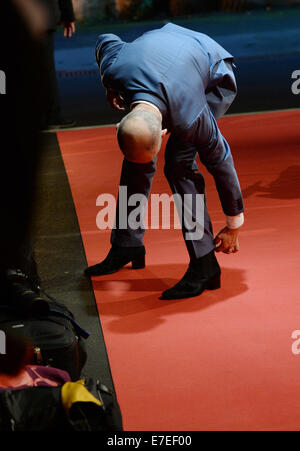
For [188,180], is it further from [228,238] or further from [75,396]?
[75,396]

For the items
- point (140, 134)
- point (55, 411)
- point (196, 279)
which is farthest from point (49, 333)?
point (196, 279)

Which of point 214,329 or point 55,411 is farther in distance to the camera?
point 214,329

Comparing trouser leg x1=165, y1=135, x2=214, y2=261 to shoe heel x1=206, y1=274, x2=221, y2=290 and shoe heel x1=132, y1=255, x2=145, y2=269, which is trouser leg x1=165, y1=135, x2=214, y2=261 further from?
shoe heel x1=132, y1=255, x2=145, y2=269

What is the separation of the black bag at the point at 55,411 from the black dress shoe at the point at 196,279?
1.06m

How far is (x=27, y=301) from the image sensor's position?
5.86 feet

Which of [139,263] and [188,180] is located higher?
[188,180]

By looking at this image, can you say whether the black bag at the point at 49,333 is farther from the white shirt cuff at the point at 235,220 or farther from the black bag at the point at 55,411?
the white shirt cuff at the point at 235,220

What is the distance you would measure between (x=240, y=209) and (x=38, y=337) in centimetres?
96

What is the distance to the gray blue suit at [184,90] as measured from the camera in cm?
201

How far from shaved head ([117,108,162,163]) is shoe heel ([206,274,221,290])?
30.6 inches

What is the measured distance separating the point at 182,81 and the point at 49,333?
920mm

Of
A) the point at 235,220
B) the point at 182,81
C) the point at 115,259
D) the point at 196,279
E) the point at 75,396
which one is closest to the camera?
the point at 75,396

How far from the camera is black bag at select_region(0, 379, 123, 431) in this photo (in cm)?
132

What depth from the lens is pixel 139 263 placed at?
2793 mm
